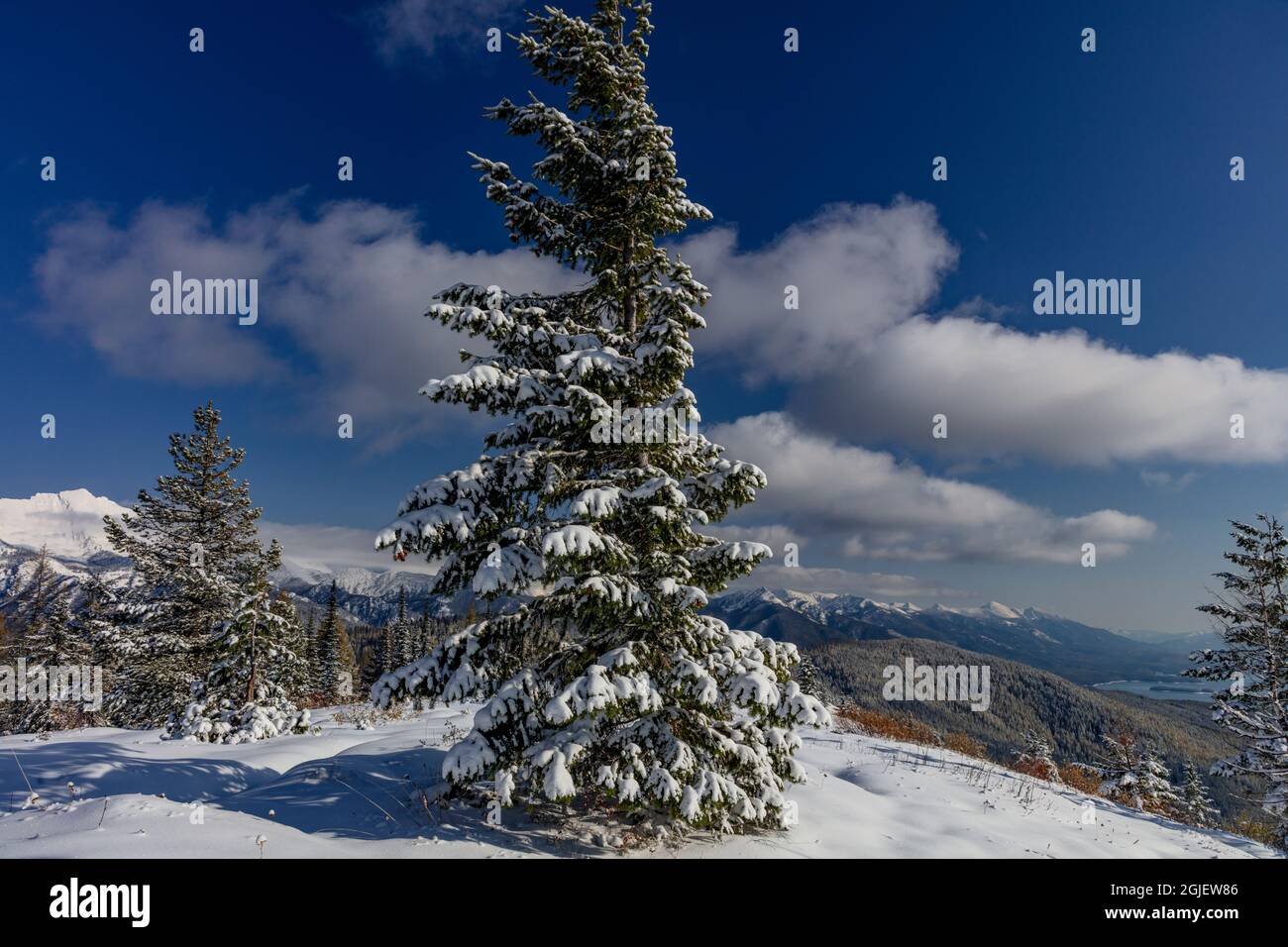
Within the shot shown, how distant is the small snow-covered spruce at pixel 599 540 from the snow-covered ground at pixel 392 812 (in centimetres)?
75

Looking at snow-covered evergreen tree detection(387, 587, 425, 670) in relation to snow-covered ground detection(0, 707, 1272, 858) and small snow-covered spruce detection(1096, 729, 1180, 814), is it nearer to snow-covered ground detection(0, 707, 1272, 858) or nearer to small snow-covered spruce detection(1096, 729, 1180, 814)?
snow-covered ground detection(0, 707, 1272, 858)

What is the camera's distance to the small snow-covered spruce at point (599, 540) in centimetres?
576

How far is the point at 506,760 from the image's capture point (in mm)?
6004

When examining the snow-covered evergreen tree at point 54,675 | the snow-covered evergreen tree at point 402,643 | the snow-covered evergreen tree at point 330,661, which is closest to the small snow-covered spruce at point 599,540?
the snow-covered evergreen tree at point 54,675

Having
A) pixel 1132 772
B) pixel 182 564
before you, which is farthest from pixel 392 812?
pixel 1132 772

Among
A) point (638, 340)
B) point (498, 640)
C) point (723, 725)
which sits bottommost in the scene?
point (723, 725)

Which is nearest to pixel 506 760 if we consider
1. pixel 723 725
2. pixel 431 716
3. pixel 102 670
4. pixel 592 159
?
pixel 723 725

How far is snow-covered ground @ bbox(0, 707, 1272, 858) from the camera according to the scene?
5.16 metres

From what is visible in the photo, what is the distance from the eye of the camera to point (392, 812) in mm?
6406

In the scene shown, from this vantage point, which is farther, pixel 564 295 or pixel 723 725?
pixel 564 295

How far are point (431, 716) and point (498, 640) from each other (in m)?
9.63

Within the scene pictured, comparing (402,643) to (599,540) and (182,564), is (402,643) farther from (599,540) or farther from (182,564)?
(599,540)

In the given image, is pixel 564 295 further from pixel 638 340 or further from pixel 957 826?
pixel 957 826

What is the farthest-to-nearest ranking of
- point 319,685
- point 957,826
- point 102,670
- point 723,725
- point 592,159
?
point 319,685 < point 102,670 < point 592,159 < point 957,826 < point 723,725
